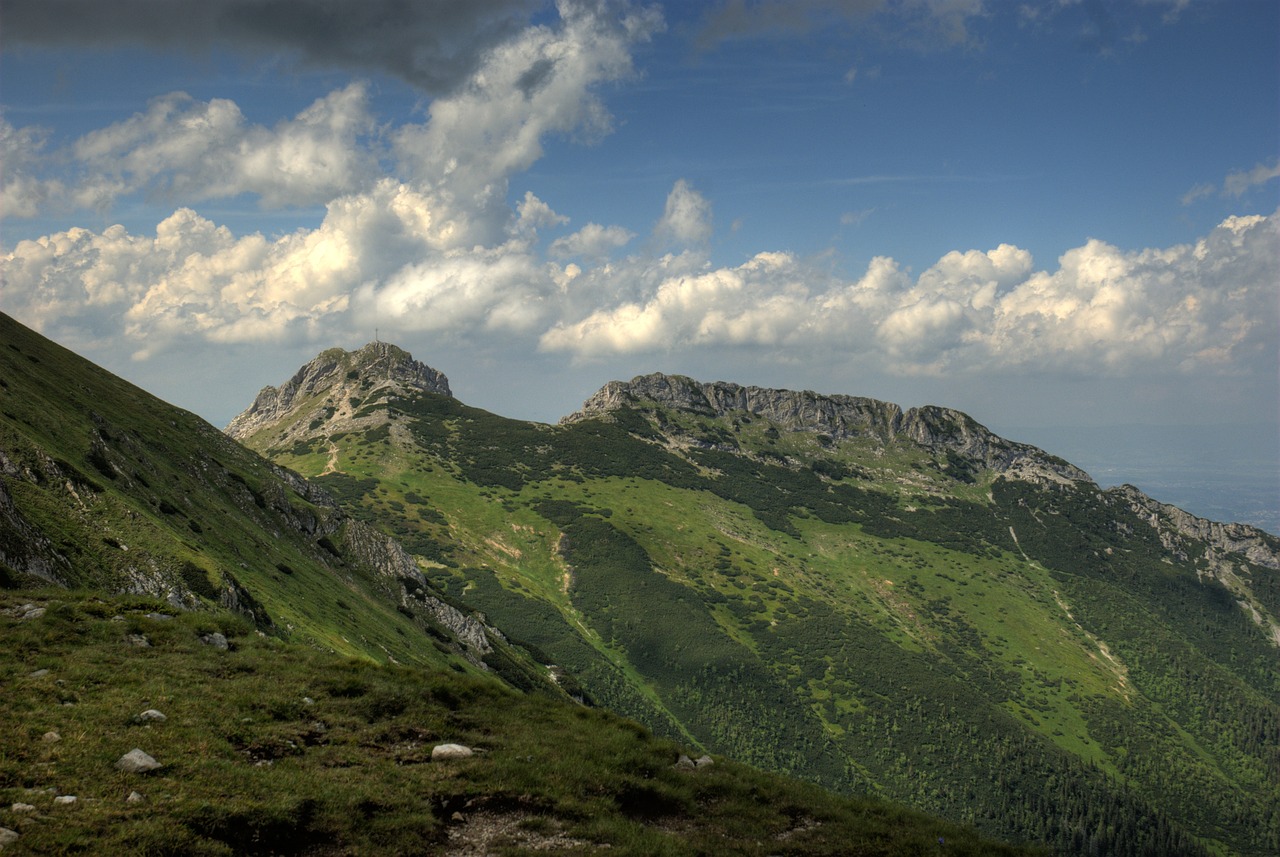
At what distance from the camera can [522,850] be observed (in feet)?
52.4

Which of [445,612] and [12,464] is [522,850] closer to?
[12,464]

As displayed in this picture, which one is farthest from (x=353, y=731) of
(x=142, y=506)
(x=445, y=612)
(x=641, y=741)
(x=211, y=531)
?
(x=445, y=612)

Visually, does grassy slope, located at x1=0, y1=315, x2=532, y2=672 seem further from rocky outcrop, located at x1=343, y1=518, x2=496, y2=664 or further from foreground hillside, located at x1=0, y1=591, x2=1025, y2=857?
foreground hillside, located at x1=0, y1=591, x2=1025, y2=857

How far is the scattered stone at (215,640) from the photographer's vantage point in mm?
24797

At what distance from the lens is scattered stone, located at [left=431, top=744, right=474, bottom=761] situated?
20.0m

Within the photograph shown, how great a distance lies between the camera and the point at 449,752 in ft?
66.0

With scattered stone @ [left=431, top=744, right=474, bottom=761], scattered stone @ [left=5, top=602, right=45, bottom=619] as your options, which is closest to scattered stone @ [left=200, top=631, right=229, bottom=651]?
scattered stone @ [left=5, top=602, right=45, bottom=619]

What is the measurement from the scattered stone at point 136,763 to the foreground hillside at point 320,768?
16 cm

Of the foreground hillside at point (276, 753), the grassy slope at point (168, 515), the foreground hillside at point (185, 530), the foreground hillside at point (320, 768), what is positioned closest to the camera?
the foreground hillside at point (320, 768)

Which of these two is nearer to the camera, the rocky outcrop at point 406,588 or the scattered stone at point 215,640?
the scattered stone at point 215,640

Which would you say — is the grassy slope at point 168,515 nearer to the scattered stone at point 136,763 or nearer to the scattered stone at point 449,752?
the scattered stone at point 136,763

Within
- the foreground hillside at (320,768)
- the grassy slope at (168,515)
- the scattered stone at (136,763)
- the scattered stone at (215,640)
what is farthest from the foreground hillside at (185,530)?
the scattered stone at (136,763)

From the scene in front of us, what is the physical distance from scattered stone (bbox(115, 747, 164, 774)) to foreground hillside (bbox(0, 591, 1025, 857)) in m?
0.16

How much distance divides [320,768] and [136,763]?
426 cm
